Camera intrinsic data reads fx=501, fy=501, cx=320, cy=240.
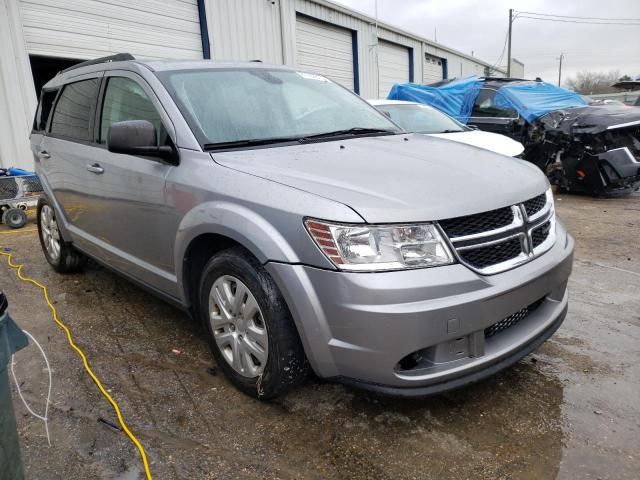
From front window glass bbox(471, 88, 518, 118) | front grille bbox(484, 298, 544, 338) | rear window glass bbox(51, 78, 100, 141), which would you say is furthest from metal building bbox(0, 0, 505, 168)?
front grille bbox(484, 298, 544, 338)

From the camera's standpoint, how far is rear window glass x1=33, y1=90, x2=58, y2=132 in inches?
177

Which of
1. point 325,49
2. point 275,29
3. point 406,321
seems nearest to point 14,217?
point 406,321

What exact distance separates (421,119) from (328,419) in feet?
18.8

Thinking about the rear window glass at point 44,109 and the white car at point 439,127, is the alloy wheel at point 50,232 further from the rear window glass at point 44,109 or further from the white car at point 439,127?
the white car at point 439,127

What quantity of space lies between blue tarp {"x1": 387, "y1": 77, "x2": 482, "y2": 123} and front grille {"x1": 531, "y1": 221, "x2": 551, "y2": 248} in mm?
→ 7660

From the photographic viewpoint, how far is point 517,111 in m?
8.71

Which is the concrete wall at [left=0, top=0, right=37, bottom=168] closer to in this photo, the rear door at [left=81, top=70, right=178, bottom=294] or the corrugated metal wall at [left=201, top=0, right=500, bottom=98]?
the corrugated metal wall at [left=201, top=0, right=500, bottom=98]

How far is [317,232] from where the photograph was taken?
2029 millimetres

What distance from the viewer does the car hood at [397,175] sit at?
80.9 inches

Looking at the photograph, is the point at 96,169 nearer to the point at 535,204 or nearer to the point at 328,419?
the point at 328,419

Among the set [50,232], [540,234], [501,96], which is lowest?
[50,232]

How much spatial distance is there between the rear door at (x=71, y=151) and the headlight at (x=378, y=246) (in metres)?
2.30

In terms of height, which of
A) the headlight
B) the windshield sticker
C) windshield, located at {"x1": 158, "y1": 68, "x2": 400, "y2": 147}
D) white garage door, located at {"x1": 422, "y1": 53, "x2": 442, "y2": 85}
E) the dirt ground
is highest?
white garage door, located at {"x1": 422, "y1": 53, "x2": 442, "y2": 85}

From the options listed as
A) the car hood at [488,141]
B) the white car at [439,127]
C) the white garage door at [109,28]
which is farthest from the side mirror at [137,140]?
the white garage door at [109,28]
